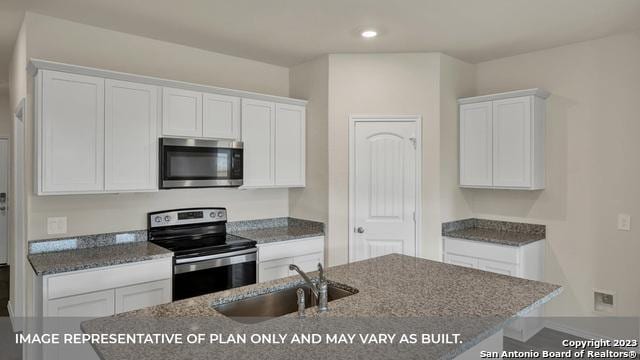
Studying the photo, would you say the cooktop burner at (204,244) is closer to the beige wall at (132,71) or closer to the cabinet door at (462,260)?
the beige wall at (132,71)

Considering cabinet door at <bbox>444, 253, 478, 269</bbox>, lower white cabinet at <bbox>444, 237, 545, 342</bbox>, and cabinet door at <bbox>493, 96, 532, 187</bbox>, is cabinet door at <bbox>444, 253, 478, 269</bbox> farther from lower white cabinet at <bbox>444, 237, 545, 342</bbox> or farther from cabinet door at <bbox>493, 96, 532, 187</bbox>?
cabinet door at <bbox>493, 96, 532, 187</bbox>

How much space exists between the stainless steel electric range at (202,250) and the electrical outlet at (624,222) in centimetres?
302

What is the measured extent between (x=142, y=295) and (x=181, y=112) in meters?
1.41

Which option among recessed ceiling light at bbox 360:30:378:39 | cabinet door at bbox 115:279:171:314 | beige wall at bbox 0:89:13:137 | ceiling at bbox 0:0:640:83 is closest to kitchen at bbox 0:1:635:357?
cabinet door at bbox 115:279:171:314

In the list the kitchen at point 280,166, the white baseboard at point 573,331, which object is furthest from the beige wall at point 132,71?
the white baseboard at point 573,331

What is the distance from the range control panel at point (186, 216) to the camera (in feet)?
11.3

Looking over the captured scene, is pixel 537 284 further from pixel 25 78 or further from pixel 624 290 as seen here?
pixel 25 78

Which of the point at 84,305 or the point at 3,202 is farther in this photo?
the point at 3,202

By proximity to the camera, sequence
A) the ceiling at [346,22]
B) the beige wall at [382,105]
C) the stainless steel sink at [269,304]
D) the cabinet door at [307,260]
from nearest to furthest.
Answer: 1. the stainless steel sink at [269,304]
2. the ceiling at [346,22]
3. the cabinet door at [307,260]
4. the beige wall at [382,105]

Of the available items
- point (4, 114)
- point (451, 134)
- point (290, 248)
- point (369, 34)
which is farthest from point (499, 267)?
point (4, 114)

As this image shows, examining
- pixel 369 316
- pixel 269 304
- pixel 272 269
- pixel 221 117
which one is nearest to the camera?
pixel 369 316

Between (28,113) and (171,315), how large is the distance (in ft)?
7.20

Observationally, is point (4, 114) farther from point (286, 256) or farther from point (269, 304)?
point (269, 304)

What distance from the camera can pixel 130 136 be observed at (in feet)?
9.93
